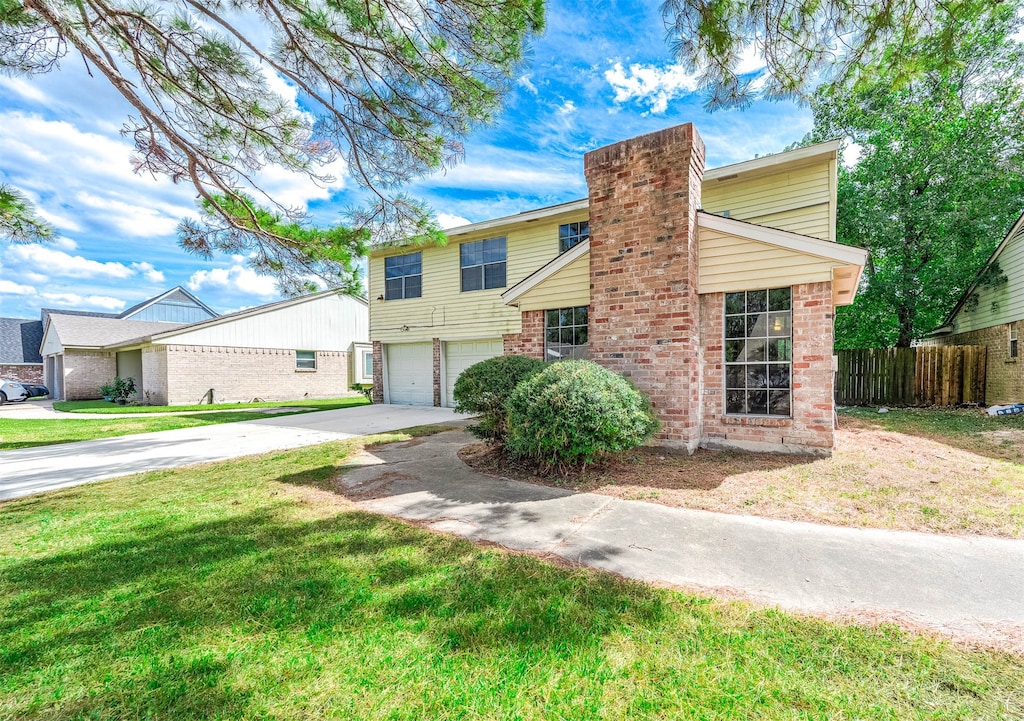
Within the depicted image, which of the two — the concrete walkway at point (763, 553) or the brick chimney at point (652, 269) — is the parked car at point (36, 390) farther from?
the brick chimney at point (652, 269)

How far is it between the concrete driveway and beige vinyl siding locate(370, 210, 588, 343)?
298cm

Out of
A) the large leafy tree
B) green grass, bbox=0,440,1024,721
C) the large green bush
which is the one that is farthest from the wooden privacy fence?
green grass, bbox=0,440,1024,721

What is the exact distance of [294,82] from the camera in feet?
17.1

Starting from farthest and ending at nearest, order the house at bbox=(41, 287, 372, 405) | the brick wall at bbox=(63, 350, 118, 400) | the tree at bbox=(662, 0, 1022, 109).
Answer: the brick wall at bbox=(63, 350, 118, 400) < the house at bbox=(41, 287, 372, 405) < the tree at bbox=(662, 0, 1022, 109)

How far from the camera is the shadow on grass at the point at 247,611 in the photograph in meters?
1.95

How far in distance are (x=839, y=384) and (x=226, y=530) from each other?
16266mm

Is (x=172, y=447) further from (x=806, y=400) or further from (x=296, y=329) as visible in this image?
(x=296, y=329)

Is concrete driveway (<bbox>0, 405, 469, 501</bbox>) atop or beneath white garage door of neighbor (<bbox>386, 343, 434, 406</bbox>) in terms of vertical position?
beneath

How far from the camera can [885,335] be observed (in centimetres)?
1688

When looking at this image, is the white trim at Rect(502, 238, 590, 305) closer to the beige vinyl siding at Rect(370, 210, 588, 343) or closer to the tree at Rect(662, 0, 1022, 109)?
the tree at Rect(662, 0, 1022, 109)

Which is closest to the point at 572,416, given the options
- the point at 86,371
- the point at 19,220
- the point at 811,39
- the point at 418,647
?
the point at 418,647

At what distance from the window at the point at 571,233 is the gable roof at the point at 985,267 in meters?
10.9

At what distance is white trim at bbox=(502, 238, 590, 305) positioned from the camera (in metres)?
7.28

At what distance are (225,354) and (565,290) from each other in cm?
1626
